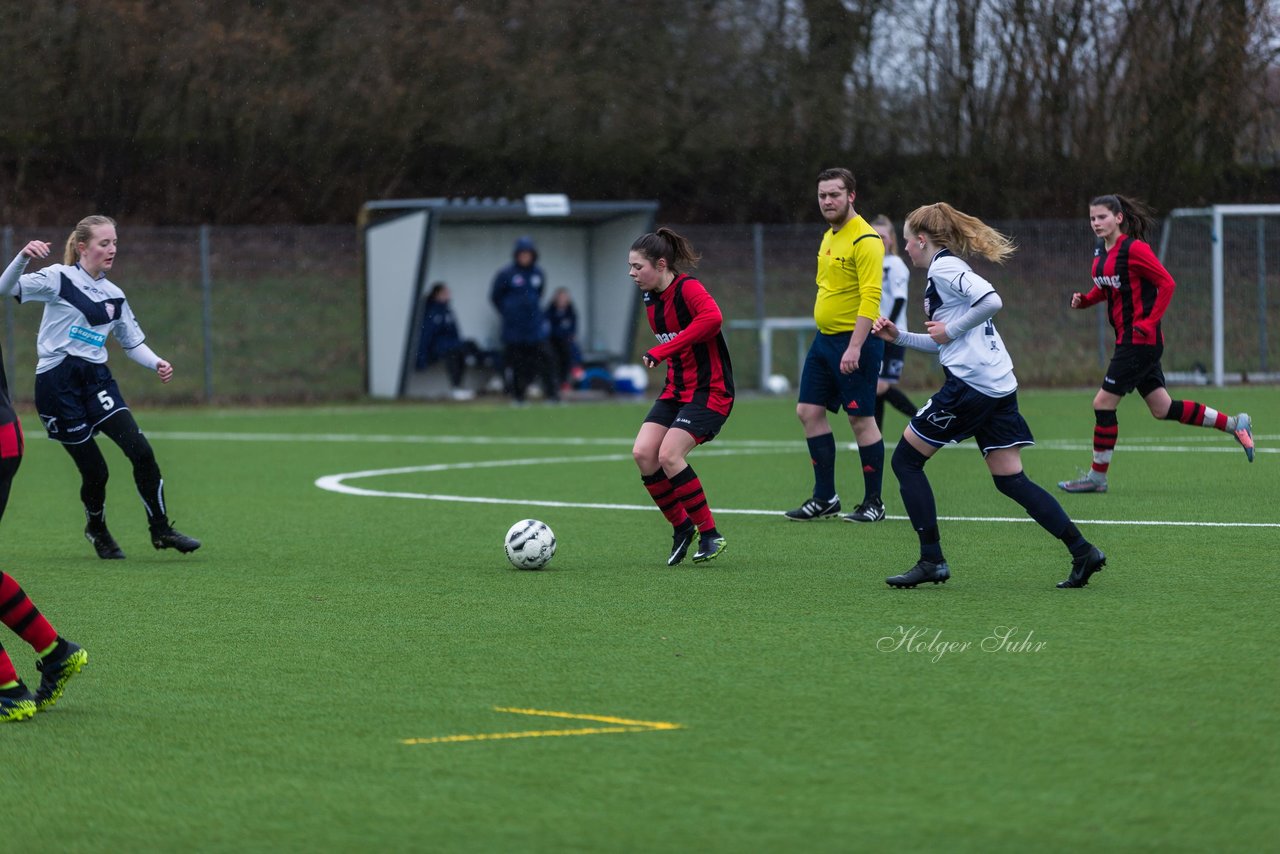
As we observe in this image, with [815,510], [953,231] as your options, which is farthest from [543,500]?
[953,231]

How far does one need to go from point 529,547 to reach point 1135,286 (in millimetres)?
5224

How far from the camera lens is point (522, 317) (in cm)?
2373

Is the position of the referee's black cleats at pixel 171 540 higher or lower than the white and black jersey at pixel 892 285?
lower

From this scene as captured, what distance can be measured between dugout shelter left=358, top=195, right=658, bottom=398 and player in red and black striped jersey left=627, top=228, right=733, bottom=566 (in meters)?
15.0

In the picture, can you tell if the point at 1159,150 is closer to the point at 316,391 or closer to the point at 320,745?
the point at 316,391

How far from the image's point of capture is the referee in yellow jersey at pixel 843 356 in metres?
10.3

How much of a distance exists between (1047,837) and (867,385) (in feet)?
22.3

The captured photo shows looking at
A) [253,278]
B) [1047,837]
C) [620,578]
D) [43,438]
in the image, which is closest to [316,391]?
[253,278]

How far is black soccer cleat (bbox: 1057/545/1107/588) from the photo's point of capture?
7.78 metres

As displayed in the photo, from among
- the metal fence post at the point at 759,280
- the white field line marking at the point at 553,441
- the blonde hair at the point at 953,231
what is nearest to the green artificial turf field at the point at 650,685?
the blonde hair at the point at 953,231

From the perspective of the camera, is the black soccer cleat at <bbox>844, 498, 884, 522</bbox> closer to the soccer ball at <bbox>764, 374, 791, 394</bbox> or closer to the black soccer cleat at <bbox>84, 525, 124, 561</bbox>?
the black soccer cleat at <bbox>84, 525, 124, 561</bbox>

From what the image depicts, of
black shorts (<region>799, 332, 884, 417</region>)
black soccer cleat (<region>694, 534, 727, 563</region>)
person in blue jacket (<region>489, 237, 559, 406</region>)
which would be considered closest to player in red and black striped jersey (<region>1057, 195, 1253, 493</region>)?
black shorts (<region>799, 332, 884, 417</region>)

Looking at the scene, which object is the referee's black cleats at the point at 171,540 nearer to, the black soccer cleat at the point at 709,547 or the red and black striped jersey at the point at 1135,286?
the black soccer cleat at the point at 709,547

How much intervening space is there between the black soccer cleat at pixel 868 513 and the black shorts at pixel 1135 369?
2.17 metres
